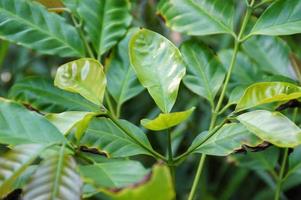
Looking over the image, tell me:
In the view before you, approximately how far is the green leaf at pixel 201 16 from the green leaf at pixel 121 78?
0.08m

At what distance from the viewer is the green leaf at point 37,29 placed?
2.11ft

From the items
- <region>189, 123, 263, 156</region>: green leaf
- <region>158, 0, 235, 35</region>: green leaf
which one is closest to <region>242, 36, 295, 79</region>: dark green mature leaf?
<region>158, 0, 235, 35</region>: green leaf

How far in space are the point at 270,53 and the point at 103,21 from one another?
0.85 feet

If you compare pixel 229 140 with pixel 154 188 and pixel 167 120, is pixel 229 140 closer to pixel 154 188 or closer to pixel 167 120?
pixel 167 120

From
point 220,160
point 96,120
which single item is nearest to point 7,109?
point 96,120

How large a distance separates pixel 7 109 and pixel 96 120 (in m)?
0.10

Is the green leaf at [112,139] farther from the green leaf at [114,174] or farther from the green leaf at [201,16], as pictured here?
the green leaf at [201,16]

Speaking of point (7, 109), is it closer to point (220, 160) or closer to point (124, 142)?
point (124, 142)

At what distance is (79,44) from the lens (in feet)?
2.25

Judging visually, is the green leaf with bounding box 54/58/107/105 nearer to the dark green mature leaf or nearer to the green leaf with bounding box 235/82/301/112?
the green leaf with bounding box 235/82/301/112

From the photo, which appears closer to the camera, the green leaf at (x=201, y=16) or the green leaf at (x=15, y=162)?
the green leaf at (x=15, y=162)

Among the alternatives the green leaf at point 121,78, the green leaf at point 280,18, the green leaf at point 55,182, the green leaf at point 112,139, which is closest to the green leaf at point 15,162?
the green leaf at point 55,182

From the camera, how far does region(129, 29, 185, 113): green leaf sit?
0.54m

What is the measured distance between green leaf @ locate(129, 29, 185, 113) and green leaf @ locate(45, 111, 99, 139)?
0.08 m
